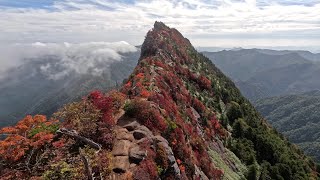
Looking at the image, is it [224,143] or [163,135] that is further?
[224,143]

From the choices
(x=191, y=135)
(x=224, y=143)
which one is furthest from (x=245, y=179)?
(x=191, y=135)

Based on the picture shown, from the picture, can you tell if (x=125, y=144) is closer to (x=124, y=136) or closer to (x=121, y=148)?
(x=121, y=148)

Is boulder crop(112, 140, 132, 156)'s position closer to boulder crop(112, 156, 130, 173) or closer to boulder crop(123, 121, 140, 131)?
boulder crop(112, 156, 130, 173)

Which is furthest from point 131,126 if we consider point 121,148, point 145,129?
point 121,148

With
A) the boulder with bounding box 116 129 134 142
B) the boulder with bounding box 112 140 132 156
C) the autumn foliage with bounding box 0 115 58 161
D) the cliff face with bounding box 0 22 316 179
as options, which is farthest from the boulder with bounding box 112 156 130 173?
the autumn foliage with bounding box 0 115 58 161

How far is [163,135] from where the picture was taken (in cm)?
3797

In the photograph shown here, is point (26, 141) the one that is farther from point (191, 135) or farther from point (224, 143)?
point (224, 143)

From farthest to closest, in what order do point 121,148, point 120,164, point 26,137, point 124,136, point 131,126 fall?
point 131,126
point 124,136
point 26,137
point 121,148
point 120,164

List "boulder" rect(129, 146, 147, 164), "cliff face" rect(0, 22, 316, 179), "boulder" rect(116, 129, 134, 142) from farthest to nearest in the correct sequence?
1. "boulder" rect(116, 129, 134, 142)
2. "boulder" rect(129, 146, 147, 164)
3. "cliff face" rect(0, 22, 316, 179)

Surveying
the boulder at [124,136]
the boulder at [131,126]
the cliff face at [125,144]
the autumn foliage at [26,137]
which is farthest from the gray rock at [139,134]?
the autumn foliage at [26,137]

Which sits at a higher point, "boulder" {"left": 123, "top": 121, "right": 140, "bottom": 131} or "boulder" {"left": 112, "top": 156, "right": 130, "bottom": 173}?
"boulder" {"left": 123, "top": 121, "right": 140, "bottom": 131}

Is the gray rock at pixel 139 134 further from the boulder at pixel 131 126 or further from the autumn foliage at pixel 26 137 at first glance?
the autumn foliage at pixel 26 137

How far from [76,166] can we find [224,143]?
53.0m

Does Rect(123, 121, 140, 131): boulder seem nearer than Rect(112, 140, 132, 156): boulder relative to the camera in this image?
No
